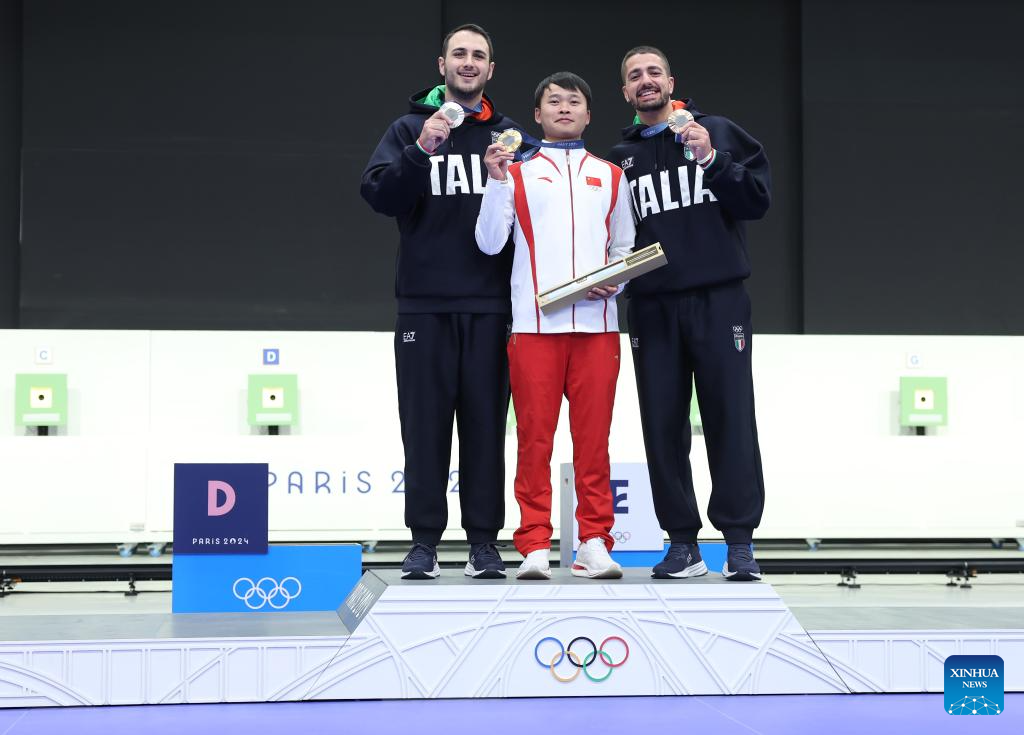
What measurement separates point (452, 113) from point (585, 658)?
1.74 metres

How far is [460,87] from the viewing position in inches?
145

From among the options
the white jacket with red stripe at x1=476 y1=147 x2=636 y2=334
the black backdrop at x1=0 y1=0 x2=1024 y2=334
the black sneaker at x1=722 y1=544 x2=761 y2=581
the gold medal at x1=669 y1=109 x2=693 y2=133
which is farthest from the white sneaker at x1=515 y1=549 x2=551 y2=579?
the black backdrop at x1=0 y1=0 x2=1024 y2=334

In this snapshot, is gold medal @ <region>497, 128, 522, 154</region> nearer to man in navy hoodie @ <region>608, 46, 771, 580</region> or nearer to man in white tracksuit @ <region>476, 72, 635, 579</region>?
man in white tracksuit @ <region>476, 72, 635, 579</region>

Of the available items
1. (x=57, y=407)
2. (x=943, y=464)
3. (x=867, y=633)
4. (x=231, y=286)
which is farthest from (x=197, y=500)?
(x=943, y=464)

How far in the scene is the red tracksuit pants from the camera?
3547mm

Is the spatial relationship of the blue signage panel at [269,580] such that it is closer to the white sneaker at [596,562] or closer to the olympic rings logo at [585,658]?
the white sneaker at [596,562]

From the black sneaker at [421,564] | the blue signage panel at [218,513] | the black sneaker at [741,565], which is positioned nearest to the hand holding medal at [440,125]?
the black sneaker at [421,564]

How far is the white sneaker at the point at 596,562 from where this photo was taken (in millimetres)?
3539

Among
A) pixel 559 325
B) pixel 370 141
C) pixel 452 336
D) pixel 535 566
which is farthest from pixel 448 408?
pixel 370 141

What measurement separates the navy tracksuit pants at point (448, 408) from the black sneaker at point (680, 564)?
56 centimetres

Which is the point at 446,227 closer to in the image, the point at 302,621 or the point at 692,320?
the point at 692,320

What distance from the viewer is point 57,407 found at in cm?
758

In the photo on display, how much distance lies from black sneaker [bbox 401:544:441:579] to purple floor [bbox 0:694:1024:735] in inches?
18.5

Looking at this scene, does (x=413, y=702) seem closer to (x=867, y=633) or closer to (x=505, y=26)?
(x=867, y=633)
